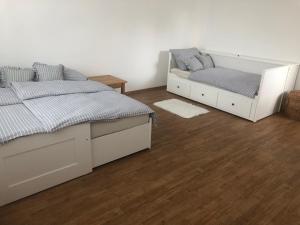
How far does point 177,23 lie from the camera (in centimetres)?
459

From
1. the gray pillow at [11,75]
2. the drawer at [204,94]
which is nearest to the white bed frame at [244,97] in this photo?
the drawer at [204,94]

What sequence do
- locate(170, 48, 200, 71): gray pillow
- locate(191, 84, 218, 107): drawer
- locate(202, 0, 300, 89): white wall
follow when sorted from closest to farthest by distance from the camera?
locate(202, 0, 300, 89): white wall < locate(191, 84, 218, 107): drawer < locate(170, 48, 200, 71): gray pillow

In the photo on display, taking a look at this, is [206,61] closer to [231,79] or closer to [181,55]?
[181,55]

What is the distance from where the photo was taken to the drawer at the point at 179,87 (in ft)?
14.0

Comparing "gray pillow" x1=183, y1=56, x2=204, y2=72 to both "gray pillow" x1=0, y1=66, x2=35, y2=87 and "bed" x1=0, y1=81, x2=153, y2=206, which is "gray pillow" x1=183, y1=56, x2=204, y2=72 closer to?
"bed" x1=0, y1=81, x2=153, y2=206

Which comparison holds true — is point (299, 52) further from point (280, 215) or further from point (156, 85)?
point (280, 215)

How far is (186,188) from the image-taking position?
2.05 metres

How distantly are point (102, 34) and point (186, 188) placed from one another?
8.83 ft

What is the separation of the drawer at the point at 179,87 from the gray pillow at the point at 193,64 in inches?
10.9

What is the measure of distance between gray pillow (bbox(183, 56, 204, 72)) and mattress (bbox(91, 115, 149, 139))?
6.96 ft

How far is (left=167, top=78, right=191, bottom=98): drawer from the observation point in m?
4.28

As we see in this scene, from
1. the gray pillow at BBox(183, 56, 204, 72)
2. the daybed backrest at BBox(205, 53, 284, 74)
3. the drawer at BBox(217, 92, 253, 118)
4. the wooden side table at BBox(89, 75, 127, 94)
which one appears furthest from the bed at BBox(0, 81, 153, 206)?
the daybed backrest at BBox(205, 53, 284, 74)

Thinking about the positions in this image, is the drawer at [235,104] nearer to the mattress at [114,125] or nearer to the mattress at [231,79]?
the mattress at [231,79]

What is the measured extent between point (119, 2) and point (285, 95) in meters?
3.00
